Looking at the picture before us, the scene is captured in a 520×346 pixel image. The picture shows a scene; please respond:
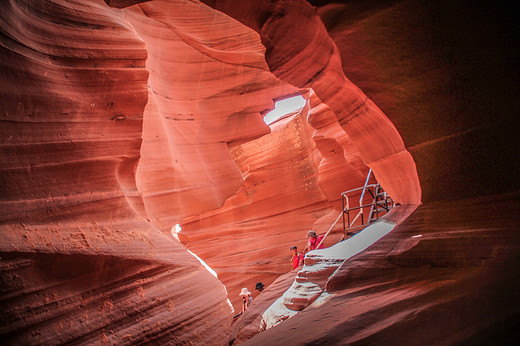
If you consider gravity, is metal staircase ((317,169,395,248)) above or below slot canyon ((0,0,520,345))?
below

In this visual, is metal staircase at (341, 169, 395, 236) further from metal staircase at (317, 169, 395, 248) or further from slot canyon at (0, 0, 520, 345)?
slot canyon at (0, 0, 520, 345)

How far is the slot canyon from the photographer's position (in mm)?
2168

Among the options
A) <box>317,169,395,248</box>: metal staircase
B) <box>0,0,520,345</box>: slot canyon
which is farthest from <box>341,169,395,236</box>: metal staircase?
<box>0,0,520,345</box>: slot canyon

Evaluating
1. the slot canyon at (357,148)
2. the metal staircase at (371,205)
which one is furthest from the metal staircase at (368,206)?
the slot canyon at (357,148)

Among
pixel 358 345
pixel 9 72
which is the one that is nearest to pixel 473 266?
pixel 358 345

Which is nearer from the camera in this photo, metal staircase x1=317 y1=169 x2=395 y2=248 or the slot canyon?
the slot canyon

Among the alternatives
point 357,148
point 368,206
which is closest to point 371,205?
point 368,206

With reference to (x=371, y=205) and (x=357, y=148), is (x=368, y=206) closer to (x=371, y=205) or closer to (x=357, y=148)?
(x=371, y=205)

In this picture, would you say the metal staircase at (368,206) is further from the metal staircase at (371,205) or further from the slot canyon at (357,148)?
the slot canyon at (357,148)

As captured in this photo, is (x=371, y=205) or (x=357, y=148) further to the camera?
(x=371, y=205)

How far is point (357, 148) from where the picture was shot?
4.07 m

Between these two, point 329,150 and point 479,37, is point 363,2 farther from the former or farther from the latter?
point 329,150

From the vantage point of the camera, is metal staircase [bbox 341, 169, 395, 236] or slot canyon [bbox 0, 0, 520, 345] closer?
slot canyon [bbox 0, 0, 520, 345]

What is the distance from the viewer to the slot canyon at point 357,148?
2168 millimetres
